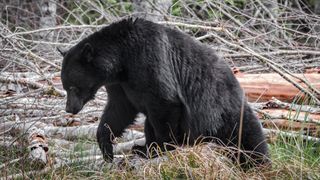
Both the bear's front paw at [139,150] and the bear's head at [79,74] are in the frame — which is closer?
the bear's head at [79,74]

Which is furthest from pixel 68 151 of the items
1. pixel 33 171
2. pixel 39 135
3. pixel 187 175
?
pixel 187 175

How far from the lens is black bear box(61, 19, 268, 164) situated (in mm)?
5000

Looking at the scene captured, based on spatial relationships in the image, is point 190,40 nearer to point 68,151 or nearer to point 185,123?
point 185,123

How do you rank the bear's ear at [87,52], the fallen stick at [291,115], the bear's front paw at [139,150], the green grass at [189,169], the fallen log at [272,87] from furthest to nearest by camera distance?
the fallen log at [272,87] → the fallen stick at [291,115] → the bear's front paw at [139,150] → the bear's ear at [87,52] → the green grass at [189,169]

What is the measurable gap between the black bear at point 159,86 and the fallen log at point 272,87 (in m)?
1.21

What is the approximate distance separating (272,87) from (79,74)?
89.0 inches

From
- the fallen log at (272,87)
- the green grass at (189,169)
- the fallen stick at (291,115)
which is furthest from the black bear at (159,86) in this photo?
the fallen log at (272,87)

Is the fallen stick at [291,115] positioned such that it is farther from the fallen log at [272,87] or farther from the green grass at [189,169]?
the green grass at [189,169]

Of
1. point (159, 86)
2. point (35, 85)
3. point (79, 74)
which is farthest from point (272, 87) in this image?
point (35, 85)

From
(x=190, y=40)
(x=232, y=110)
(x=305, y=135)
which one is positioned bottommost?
(x=305, y=135)

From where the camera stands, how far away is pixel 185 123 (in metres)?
5.18

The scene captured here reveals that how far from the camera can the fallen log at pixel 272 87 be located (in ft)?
21.0

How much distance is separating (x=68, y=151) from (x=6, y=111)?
136cm

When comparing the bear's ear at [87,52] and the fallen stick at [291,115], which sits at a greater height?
the bear's ear at [87,52]
